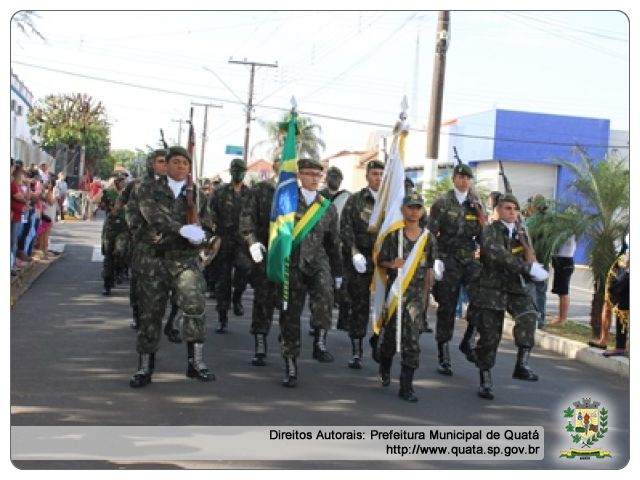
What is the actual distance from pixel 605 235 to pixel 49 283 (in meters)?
8.06

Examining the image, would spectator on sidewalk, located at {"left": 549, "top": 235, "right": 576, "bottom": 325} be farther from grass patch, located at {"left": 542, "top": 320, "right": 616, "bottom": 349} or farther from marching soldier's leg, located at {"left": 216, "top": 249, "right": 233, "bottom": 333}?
marching soldier's leg, located at {"left": 216, "top": 249, "right": 233, "bottom": 333}

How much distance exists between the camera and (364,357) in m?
9.38

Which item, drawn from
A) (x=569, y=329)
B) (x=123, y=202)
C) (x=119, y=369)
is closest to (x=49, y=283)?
(x=123, y=202)

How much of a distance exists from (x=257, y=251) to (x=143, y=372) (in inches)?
57.7

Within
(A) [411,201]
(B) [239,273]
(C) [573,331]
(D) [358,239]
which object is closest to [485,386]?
(A) [411,201]

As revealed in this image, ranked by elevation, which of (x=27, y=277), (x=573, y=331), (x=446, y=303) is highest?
(x=446, y=303)

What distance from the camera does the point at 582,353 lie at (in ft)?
34.0

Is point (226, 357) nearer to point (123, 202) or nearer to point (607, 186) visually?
point (123, 202)

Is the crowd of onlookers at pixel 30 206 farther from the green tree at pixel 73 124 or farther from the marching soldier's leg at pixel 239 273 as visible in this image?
the marching soldier's leg at pixel 239 273

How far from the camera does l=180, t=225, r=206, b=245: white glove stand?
23.8 ft

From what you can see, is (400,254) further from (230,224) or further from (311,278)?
(230,224)

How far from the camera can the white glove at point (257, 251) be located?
795cm

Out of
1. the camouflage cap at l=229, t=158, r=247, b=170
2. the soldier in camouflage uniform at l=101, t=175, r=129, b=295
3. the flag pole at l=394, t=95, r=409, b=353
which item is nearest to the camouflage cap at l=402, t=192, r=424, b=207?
the flag pole at l=394, t=95, r=409, b=353

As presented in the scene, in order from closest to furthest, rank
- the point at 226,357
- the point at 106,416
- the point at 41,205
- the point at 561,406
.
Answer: the point at 106,416 < the point at 561,406 < the point at 226,357 < the point at 41,205
